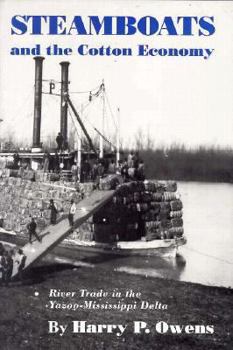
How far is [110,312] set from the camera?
12.1 m

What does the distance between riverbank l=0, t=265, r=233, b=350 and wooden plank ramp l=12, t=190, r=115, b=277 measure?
735mm

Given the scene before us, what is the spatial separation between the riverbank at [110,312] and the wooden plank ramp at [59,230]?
2.41ft

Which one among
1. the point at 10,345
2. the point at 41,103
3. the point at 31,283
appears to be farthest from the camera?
the point at 41,103

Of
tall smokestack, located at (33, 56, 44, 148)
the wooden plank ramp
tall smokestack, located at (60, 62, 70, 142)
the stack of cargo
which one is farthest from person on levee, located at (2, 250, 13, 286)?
tall smokestack, located at (60, 62, 70, 142)

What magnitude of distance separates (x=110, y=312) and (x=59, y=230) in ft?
17.2

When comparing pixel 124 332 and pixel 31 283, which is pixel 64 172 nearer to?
pixel 31 283

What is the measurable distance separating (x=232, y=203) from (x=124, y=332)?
104ft

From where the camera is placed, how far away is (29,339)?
396 inches

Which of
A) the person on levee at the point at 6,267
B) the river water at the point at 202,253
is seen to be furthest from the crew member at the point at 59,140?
the person on levee at the point at 6,267

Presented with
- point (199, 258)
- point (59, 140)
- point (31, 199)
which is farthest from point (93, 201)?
point (199, 258)

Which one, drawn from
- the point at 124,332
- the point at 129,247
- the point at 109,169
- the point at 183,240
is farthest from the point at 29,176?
the point at 124,332

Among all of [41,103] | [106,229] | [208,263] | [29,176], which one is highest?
[41,103]

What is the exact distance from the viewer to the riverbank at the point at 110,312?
10203 mm

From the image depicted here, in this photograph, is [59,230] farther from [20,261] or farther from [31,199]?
[31,199]
